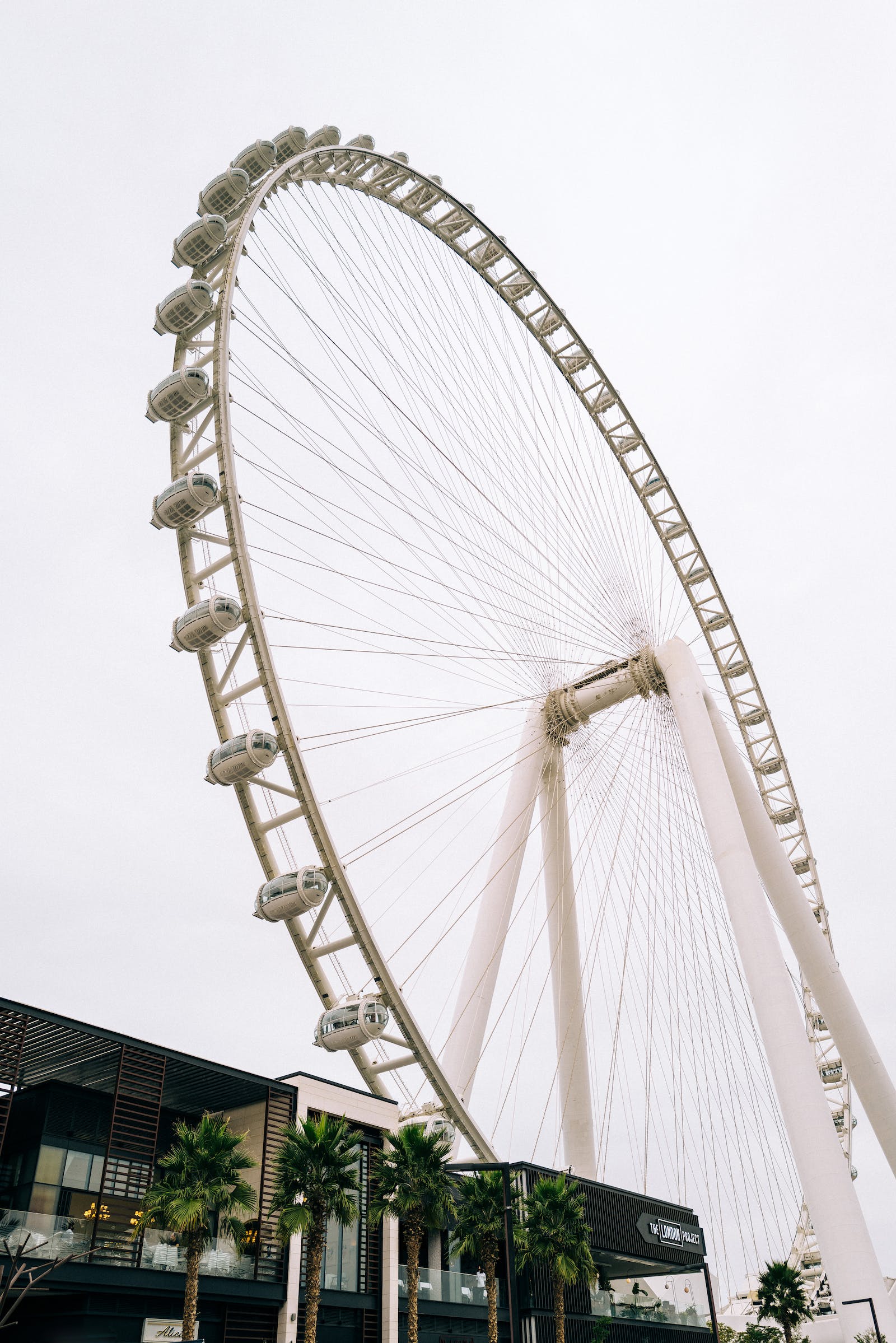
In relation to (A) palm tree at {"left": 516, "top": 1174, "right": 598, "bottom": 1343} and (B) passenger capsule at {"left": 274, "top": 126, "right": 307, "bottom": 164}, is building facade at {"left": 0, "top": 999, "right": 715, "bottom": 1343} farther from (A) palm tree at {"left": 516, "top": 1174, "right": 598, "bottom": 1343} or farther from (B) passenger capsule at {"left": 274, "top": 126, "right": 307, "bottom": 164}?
(B) passenger capsule at {"left": 274, "top": 126, "right": 307, "bottom": 164}

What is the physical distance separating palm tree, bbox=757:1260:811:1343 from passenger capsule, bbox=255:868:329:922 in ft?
93.5

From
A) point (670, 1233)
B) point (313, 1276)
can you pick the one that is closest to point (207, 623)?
point (313, 1276)

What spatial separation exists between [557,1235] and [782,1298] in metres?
18.4

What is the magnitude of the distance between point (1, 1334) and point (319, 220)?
31.0 meters

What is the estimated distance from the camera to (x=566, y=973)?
132ft

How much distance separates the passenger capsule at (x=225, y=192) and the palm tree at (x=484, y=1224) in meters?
29.6

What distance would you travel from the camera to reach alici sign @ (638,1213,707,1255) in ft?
135

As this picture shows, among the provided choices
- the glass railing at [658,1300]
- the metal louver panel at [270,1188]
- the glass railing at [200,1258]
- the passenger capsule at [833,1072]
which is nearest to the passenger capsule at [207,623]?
the metal louver panel at [270,1188]

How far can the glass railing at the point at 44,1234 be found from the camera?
22078mm

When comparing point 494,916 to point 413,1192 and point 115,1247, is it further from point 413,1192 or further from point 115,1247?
point 115,1247

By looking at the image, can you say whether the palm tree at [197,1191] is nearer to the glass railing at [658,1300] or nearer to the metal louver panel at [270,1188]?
the metal louver panel at [270,1188]

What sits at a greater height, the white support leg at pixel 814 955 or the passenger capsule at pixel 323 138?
the passenger capsule at pixel 323 138

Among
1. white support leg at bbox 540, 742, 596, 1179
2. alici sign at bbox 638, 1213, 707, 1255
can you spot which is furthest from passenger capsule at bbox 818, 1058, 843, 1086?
white support leg at bbox 540, 742, 596, 1179

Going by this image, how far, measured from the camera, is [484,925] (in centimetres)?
3584
